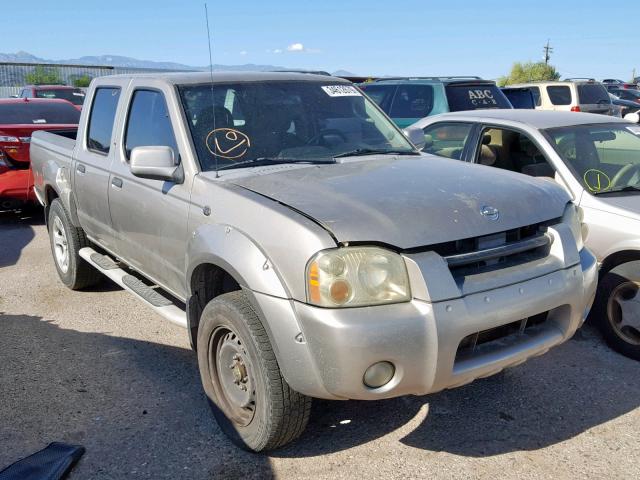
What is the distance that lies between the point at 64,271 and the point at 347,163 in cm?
351

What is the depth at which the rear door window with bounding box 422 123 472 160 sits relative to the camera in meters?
5.90

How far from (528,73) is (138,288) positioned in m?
57.7

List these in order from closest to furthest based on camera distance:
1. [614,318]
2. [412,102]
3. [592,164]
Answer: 1. [614,318]
2. [592,164]
3. [412,102]

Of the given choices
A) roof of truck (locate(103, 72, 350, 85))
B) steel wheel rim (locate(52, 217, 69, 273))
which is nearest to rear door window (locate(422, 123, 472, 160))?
roof of truck (locate(103, 72, 350, 85))

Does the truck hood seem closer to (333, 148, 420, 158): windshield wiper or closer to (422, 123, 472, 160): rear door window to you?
(333, 148, 420, 158): windshield wiper

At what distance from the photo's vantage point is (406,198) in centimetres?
312

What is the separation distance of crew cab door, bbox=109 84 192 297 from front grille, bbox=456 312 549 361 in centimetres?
164

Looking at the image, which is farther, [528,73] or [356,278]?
[528,73]

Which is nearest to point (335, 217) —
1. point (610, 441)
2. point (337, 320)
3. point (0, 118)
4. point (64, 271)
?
point (337, 320)

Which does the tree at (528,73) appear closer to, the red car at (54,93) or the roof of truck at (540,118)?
the red car at (54,93)

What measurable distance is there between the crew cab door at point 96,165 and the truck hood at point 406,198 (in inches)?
66.9

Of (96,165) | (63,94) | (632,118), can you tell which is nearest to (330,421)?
(96,165)

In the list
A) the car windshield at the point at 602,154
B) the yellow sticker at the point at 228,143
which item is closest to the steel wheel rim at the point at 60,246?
the yellow sticker at the point at 228,143

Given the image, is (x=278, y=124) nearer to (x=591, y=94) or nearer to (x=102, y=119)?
(x=102, y=119)
